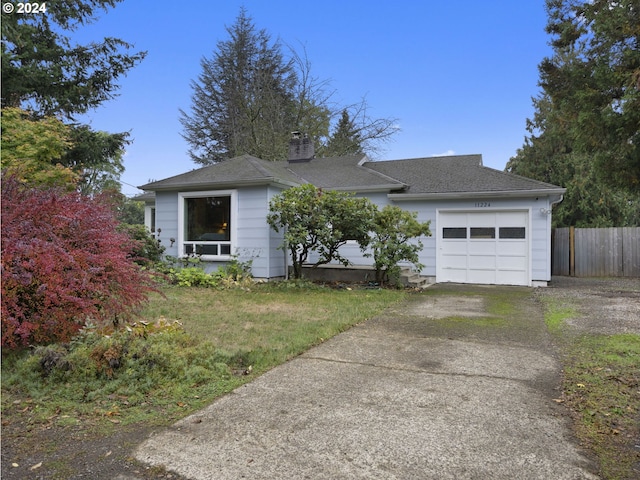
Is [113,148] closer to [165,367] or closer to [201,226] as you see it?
[201,226]

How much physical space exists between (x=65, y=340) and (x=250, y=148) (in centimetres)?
2192

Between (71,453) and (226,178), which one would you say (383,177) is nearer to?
(226,178)

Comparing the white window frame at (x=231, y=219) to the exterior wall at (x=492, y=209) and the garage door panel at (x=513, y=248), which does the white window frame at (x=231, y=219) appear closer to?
the exterior wall at (x=492, y=209)

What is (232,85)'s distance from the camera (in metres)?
28.9

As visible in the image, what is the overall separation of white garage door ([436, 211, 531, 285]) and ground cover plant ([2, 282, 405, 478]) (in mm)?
7095

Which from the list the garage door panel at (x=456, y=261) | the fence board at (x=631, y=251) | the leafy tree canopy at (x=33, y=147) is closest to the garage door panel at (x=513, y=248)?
the garage door panel at (x=456, y=261)

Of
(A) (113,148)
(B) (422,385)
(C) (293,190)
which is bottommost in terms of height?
(B) (422,385)

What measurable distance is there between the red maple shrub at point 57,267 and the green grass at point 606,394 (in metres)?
3.96

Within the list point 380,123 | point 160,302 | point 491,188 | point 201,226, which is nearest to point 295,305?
point 160,302

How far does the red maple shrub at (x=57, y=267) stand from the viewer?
131 inches

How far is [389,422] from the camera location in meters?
2.76

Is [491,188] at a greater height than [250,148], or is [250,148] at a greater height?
Answer: [250,148]

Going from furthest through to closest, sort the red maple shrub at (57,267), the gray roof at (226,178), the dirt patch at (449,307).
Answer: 1. the gray roof at (226,178)
2. the dirt patch at (449,307)
3. the red maple shrub at (57,267)

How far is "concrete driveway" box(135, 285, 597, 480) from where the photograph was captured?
2227 mm
